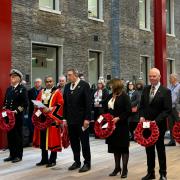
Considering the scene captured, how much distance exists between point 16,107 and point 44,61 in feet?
25.0

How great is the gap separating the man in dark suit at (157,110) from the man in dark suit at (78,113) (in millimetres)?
1335

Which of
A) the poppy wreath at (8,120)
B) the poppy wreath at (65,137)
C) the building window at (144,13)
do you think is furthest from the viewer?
the building window at (144,13)

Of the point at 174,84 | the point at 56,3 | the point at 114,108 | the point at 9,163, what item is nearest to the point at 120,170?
the point at 114,108

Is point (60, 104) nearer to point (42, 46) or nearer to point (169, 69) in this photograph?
point (42, 46)

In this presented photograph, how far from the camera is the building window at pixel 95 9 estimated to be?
20.2 metres

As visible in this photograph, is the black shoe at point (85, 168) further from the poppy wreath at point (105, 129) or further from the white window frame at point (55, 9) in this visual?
the white window frame at point (55, 9)

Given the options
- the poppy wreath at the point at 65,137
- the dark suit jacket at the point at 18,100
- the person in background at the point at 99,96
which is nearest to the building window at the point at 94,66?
the person in background at the point at 99,96

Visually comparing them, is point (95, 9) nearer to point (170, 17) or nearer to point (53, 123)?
point (170, 17)

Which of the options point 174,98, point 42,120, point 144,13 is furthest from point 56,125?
point 144,13

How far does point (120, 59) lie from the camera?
72.1 feet

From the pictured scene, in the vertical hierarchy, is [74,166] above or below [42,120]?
below

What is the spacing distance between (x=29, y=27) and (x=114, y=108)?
29.2ft

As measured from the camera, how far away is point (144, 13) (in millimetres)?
24953

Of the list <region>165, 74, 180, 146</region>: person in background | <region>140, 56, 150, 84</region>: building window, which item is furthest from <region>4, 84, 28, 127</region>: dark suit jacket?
<region>140, 56, 150, 84</region>: building window
